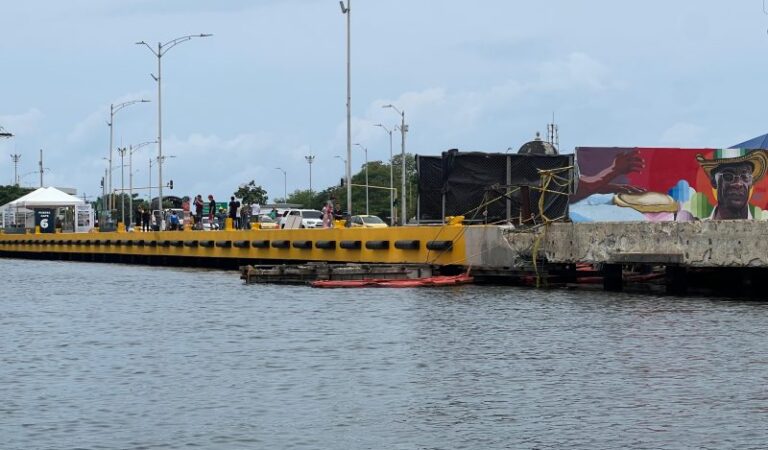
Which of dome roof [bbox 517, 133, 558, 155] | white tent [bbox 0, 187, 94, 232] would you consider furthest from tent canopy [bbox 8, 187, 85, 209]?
dome roof [bbox 517, 133, 558, 155]

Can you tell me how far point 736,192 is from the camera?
3672 cm

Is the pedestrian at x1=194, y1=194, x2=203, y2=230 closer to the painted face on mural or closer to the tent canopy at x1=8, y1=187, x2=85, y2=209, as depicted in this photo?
the painted face on mural

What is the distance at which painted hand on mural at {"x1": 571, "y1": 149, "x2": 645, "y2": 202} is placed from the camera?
116 ft

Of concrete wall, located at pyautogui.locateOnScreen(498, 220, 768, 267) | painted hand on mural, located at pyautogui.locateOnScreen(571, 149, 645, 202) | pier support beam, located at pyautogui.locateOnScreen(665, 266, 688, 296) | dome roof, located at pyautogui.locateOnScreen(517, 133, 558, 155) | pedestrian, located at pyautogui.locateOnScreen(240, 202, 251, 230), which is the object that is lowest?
pier support beam, located at pyautogui.locateOnScreen(665, 266, 688, 296)

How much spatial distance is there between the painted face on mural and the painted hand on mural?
2182mm

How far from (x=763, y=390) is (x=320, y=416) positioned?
520 centimetres

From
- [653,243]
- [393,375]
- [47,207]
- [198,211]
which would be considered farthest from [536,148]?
[47,207]

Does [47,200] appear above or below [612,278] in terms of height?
above

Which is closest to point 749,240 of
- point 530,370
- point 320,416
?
point 530,370

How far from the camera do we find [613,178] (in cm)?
3581

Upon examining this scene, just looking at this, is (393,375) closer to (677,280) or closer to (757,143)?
(677,280)

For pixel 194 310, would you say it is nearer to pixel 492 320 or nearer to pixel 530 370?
pixel 492 320

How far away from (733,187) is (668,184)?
1783 millimetres

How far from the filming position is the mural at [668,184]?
35562 millimetres
